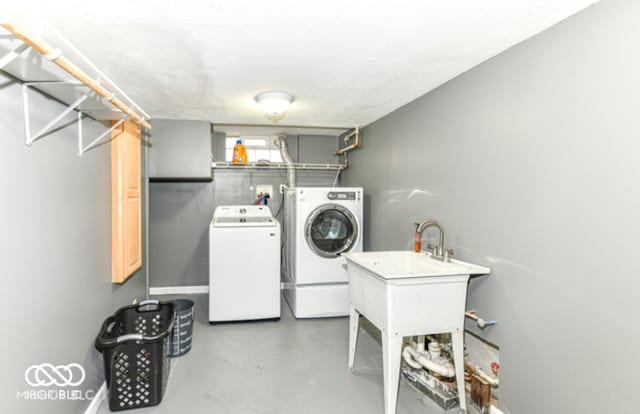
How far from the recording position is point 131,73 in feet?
7.32

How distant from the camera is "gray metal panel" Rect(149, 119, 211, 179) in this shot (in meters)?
3.69

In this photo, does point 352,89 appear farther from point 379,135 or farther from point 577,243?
point 577,243

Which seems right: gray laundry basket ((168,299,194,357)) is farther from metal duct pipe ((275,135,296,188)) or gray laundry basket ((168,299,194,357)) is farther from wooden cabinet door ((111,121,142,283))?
metal duct pipe ((275,135,296,188))

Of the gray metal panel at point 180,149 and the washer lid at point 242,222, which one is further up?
the gray metal panel at point 180,149

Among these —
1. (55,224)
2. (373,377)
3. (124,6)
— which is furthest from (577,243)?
(55,224)

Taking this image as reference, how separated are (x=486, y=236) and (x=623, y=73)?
99cm

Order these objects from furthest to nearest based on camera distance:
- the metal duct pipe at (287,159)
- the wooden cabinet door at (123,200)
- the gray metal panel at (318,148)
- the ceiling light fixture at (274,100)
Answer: the gray metal panel at (318,148) < the metal duct pipe at (287,159) < the ceiling light fixture at (274,100) < the wooden cabinet door at (123,200)

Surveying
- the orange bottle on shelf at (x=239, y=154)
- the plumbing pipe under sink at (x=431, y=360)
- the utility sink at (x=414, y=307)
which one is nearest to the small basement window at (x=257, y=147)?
the orange bottle on shelf at (x=239, y=154)

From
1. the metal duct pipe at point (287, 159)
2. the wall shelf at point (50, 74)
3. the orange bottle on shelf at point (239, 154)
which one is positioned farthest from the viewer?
the metal duct pipe at point (287, 159)

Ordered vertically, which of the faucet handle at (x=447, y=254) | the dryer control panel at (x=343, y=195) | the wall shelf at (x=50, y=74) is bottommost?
the faucet handle at (x=447, y=254)

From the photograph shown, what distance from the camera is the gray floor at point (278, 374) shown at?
213cm

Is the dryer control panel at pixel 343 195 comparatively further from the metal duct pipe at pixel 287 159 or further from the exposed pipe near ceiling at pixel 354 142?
the metal duct pipe at pixel 287 159

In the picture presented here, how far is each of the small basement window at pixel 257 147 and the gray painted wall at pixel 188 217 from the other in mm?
110

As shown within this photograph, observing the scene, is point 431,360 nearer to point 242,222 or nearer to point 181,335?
point 181,335
